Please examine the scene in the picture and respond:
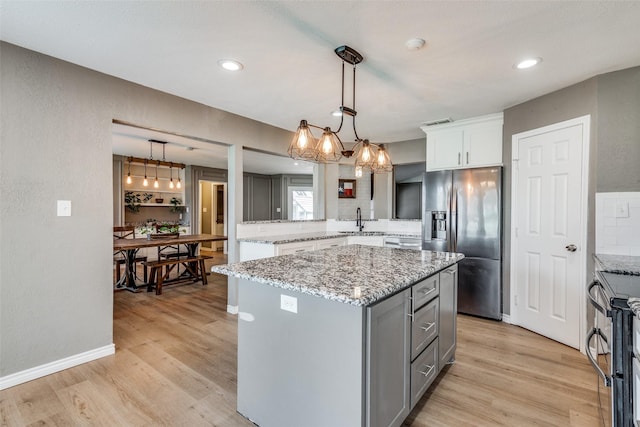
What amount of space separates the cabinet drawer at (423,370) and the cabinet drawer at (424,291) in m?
0.32

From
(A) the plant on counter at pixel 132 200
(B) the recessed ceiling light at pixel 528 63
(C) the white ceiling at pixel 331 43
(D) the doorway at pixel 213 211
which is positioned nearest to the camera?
(C) the white ceiling at pixel 331 43

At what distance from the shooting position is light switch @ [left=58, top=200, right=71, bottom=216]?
233 centimetres

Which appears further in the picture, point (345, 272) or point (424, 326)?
point (424, 326)

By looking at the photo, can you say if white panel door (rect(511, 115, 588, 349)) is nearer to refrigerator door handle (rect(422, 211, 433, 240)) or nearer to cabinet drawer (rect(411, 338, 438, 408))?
refrigerator door handle (rect(422, 211, 433, 240))

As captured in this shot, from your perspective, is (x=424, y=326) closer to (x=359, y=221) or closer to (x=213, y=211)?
(x=359, y=221)

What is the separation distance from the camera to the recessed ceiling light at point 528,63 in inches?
Answer: 90.0

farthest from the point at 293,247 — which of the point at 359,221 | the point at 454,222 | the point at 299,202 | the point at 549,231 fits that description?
the point at 299,202

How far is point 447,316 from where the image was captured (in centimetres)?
221

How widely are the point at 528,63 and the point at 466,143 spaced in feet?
4.87

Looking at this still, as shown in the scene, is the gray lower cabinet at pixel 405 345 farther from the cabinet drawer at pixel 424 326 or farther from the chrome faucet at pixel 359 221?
the chrome faucet at pixel 359 221

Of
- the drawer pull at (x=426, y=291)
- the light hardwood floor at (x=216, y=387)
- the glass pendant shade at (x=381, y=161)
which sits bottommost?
the light hardwood floor at (x=216, y=387)

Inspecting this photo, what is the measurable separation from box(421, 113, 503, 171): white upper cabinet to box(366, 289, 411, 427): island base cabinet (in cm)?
268

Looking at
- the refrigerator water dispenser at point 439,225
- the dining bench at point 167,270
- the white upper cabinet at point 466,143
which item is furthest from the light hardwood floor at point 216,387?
the white upper cabinet at point 466,143

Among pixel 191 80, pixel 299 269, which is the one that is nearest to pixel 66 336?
pixel 299 269
